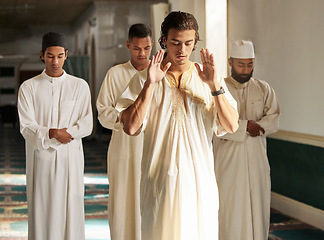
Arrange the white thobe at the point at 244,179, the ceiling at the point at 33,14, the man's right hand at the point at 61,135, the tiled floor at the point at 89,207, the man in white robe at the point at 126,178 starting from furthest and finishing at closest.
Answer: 1. the ceiling at the point at 33,14
2. the tiled floor at the point at 89,207
3. the white thobe at the point at 244,179
4. the man in white robe at the point at 126,178
5. the man's right hand at the point at 61,135

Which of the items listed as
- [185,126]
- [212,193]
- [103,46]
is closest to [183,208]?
[212,193]

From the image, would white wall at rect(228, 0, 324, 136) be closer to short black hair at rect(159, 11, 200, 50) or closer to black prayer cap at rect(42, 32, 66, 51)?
black prayer cap at rect(42, 32, 66, 51)

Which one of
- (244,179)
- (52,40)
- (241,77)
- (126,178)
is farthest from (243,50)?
(52,40)

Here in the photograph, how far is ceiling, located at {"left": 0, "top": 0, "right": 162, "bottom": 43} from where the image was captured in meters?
20.4

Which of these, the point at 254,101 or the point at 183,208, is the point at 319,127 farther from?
the point at 183,208

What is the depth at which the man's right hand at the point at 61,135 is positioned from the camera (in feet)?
17.2

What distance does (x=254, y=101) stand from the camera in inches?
233

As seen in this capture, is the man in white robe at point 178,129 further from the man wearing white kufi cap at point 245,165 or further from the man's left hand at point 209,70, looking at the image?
the man wearing white kufi cap at point 245,165

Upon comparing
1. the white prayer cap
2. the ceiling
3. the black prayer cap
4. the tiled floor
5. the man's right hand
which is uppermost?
the ceiling

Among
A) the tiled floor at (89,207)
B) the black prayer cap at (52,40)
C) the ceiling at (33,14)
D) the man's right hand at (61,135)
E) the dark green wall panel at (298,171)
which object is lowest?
the tiled floor at (89,207)

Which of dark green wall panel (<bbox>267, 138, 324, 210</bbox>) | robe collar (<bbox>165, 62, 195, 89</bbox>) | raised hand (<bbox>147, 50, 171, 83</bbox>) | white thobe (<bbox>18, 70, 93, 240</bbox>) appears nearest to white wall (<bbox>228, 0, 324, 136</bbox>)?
dark green wall panel (<bbox>267, 138, 324, 210</bbox>)

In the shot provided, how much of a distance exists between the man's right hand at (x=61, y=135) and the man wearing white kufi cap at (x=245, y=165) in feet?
4.80

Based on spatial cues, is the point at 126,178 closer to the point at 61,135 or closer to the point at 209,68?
the point at 61,135

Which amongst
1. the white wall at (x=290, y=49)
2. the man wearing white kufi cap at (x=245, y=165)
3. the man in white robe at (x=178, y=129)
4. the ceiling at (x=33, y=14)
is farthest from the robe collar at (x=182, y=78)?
the ceiling at (x=33, y=14)
